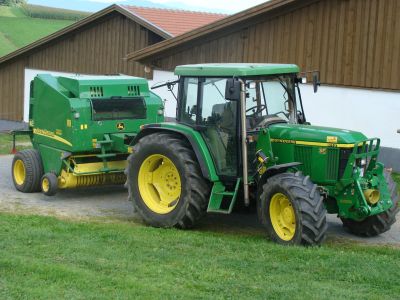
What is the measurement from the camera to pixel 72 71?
80.1 ft

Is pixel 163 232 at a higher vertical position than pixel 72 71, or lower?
lower

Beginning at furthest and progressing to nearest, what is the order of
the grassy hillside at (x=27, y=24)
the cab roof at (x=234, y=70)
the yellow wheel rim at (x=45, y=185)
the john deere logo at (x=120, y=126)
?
the grassy hillside at (x=27, y=24) < the john deere logo at (x=120, y=126) < the yellow wheel rim at (x=45, y=185) < the cab roof at (x=234, y=70)

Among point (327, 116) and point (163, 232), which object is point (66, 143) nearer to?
point (163, 232)

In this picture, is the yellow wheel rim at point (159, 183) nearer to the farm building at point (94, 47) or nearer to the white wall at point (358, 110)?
the white wall at point (358, 110)

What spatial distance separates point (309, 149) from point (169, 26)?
1345 centimetres

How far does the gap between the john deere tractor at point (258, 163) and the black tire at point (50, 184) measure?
1993 mm

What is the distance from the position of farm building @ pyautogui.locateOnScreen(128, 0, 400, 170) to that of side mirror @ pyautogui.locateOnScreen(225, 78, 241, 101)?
698 cm

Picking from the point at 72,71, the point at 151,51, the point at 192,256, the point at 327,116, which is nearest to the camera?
the point at 192,256

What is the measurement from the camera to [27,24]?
5650 cm

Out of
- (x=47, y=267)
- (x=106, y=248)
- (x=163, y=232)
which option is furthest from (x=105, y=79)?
(x=47, y=267)

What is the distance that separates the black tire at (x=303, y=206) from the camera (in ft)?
26.6

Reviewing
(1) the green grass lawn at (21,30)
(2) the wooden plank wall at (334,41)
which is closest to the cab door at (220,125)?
(2) the wooden plank wall at (334,41)

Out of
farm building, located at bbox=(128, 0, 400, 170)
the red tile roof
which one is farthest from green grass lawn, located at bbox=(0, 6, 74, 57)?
farm building, located at bbox=(128, 0, 400, 170)

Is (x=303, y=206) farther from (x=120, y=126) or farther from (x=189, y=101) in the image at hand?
(x=120, y=126)
